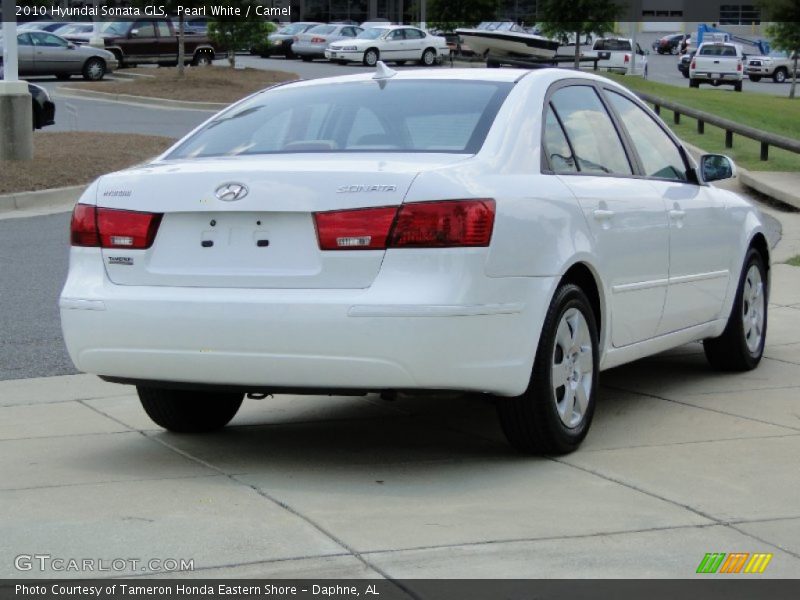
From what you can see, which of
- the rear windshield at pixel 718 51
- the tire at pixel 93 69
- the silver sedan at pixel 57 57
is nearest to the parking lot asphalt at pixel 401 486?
the silver sedan at pixel 57 57

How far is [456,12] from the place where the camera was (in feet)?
198

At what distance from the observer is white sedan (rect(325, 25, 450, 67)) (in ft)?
176

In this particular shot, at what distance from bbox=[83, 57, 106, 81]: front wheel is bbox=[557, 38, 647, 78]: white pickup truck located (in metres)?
19.6

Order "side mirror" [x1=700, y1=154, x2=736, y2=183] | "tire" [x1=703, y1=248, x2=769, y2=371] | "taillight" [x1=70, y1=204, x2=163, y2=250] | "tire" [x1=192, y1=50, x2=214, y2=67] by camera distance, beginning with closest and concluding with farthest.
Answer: "taillight" [x1=70, y1=204, x2=163, y2=250], "side mirror" [x1=700, y1=154, x2=736, y2=183], "tire" [x1=703, y1=248, x2=769, y2=371], "tire" [x1=192, y1=50, x2=214, y2=67]

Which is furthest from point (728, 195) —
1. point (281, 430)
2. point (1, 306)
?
point (1, 306)

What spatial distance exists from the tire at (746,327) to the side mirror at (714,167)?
550mm

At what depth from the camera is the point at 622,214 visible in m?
6.51

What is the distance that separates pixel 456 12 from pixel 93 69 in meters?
22.9

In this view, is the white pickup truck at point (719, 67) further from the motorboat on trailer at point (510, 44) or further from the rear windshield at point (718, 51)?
the motorboat on trailer at point (510, 44)

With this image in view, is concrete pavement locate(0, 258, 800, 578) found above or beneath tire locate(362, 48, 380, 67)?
above

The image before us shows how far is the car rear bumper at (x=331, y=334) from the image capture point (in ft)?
17.5

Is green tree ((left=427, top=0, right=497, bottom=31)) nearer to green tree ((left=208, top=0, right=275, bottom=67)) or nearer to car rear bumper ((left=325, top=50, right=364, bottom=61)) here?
car rear bumper ((left=325, top=50, right=364, bottom=61))

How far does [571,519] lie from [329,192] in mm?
1498

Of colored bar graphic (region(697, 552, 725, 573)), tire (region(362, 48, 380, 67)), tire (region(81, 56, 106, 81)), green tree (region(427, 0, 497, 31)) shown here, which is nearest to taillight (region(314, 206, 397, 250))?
colored bar graphic (region(697, 552, 725, 573))
